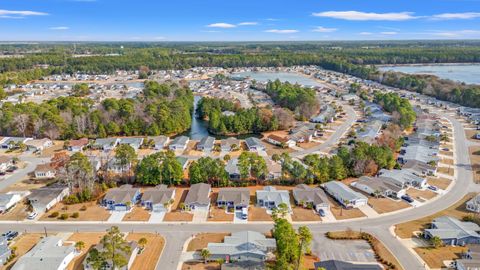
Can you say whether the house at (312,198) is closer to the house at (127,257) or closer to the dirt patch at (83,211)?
the house at (127,257)

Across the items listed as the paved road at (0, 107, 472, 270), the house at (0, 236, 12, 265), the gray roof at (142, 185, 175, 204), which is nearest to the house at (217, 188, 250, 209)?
the paved road at (0, 107, 472, 270)

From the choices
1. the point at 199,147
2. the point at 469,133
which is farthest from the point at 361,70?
the point at 199,147

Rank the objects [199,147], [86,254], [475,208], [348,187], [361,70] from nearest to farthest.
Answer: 1. [86,254]
2. [475,208]
3. [348,187]
4. [199,147]
5. [361,70]

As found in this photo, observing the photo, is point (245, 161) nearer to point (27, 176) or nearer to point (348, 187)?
point (348, 187)

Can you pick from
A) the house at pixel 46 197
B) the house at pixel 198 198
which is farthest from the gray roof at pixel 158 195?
the house at pixel 46 197

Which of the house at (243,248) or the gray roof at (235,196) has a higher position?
the gray roof at (235,196)

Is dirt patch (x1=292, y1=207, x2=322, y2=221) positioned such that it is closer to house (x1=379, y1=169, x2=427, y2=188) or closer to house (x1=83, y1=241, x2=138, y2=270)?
house (x1=379, y1=169, x2=427, y2=188)

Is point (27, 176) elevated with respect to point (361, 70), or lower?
lower
